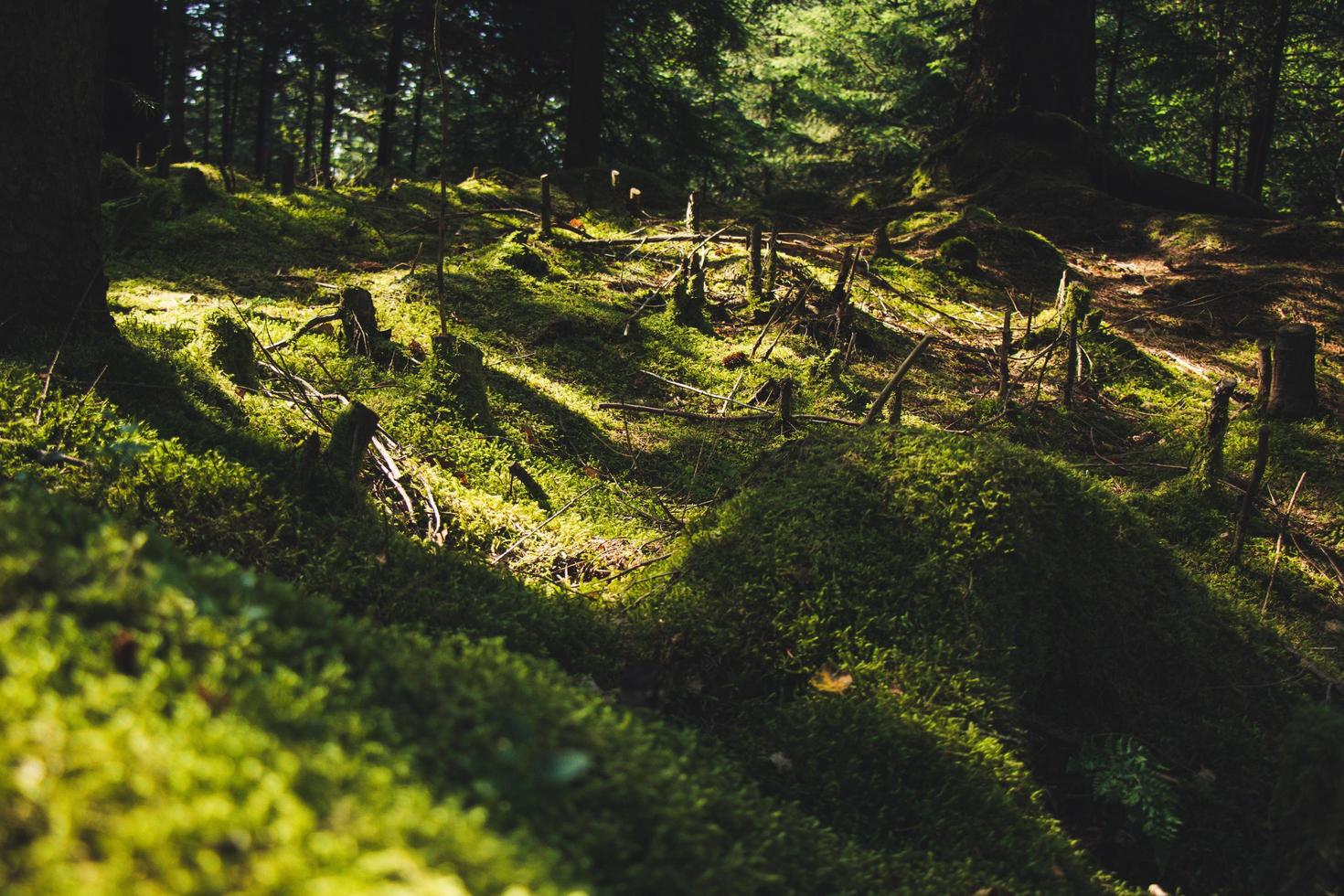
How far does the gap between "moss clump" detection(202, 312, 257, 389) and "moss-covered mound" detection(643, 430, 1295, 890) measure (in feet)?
8.80

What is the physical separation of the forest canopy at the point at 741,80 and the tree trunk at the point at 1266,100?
0.05 m

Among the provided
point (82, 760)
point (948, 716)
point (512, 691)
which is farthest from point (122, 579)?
point (948, 716)

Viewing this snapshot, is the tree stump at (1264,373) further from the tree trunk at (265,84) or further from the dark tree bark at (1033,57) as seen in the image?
the tree trunk at (265,84)

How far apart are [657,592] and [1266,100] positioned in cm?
1811

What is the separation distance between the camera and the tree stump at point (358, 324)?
205 inches

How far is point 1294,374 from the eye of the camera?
587 cm

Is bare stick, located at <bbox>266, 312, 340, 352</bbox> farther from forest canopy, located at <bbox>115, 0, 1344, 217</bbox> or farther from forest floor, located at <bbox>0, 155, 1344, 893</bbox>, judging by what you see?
forest canopy, located at <bbox>115, 0, 1344, 217</bbox>

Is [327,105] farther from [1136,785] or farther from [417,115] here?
[1136,785]

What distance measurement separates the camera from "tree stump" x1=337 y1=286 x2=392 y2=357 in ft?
17.1

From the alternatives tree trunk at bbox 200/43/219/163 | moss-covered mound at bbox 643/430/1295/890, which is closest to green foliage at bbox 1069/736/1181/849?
moss-covered mound at bbox 643/430/1295/890

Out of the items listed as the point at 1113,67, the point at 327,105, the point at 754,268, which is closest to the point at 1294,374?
the point at 754,268

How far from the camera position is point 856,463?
344cm

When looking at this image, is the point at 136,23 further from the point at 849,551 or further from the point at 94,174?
the point at 849,551

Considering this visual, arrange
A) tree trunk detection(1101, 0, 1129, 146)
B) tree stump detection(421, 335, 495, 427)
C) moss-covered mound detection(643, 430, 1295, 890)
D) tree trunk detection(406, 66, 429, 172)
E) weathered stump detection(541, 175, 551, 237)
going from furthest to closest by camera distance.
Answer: tree trunk detection(406, 66, 429, 172)
tree trunk detection(1101, 0, 1129, 146)
weathered stump detection(541, 175, 551, 237)
tree stump detection(421, 335, 495, 427)
moss-covered mound detection(643, 430, 1295, 890)
